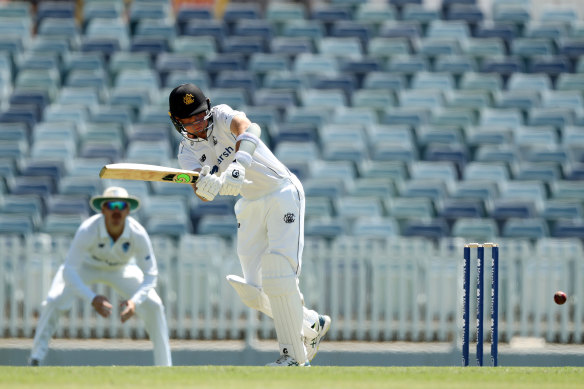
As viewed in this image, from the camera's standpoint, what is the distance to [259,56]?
51.8ft

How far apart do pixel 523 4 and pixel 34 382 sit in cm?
1364

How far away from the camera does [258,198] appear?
20.4ft

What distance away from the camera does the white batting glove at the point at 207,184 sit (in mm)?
5684

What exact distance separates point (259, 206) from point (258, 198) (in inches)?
2.2

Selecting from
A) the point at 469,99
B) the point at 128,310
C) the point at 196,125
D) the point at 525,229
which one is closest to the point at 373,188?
the point at 525,229

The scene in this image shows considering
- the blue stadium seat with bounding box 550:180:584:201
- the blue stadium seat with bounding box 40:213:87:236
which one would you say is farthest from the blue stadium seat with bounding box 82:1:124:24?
the blue stadium seat with bounding box 550:180:584:201

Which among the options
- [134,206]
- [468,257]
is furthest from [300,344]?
[134,206]

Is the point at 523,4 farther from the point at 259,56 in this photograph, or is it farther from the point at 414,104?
the point at 259,56

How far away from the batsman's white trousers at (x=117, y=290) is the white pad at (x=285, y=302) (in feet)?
6.48

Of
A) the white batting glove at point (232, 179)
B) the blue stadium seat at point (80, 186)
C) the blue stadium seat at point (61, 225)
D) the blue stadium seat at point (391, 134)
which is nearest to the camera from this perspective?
the white batting glove at point (232, 179)

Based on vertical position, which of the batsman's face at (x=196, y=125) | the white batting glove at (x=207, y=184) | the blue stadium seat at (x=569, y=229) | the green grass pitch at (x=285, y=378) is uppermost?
the batsman's face at (x=196, y=125)

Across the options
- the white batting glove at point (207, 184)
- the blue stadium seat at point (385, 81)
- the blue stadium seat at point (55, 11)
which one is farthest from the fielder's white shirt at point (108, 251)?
the blue stadium seat at point (55, 11)

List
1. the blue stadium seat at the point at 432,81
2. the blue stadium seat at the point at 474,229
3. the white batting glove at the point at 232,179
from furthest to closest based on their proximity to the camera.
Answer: the blue stadium seat at the point at 432,81 → the blue stadium seat at the point at 474,229 → the white batting glove at the point at 232,179

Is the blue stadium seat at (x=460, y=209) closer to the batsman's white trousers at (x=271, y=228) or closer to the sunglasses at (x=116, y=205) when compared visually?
the sunglasses at (x=116, y=205)
